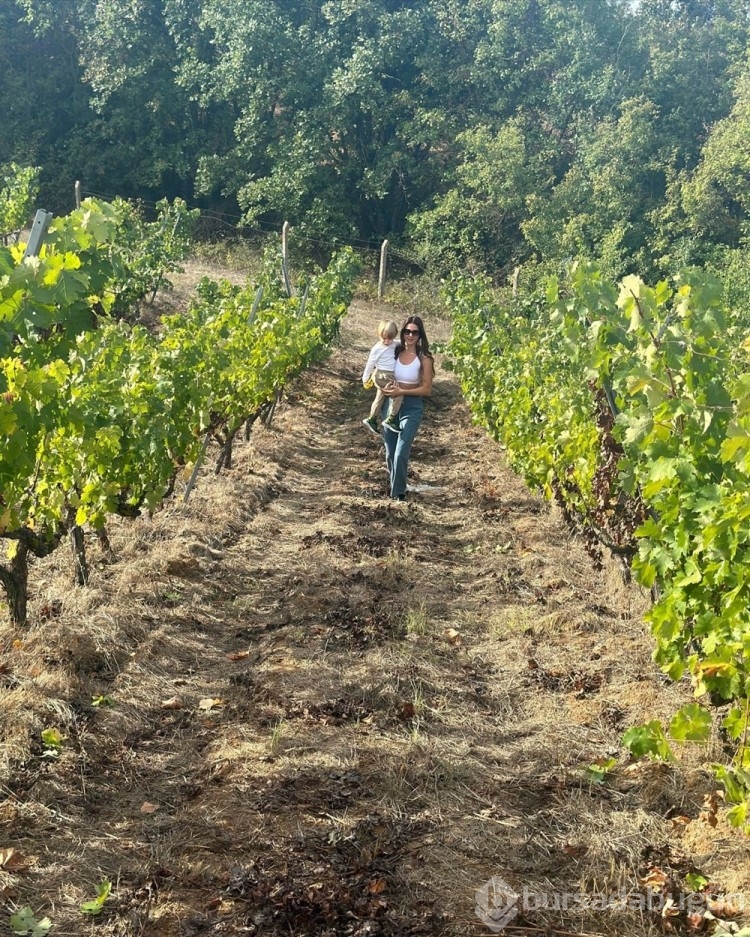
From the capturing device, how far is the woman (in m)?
6.87

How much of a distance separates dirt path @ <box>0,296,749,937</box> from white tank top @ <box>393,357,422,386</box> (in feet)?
3.90

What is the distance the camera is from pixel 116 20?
26.5 metres

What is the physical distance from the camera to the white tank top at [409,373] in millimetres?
6863

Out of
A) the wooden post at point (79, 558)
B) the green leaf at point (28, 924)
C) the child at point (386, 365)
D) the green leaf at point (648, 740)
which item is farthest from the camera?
the child at point (386, 365)

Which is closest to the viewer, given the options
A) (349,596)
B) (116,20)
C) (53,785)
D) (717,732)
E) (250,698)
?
(53,785)

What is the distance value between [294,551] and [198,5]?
25.4 meters

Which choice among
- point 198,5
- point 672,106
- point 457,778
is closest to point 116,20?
point 198,5

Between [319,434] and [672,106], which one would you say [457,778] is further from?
[672,106]

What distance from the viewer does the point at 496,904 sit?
107 inches

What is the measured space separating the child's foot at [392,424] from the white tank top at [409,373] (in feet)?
1.04

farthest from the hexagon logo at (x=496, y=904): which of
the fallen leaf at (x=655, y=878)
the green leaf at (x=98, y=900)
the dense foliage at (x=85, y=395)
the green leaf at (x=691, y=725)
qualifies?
the dense foliage at (x=85, y=395)

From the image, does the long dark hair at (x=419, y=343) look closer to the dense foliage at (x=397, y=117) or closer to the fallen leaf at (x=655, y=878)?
the fallen leaf at (x=655, y=878)

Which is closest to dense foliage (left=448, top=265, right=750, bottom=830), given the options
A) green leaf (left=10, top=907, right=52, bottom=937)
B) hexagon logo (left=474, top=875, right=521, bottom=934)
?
hexagon logo (left=474, top=875, right=521, bottom=934)

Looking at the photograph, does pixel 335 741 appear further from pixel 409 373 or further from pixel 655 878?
pixel 409 373
